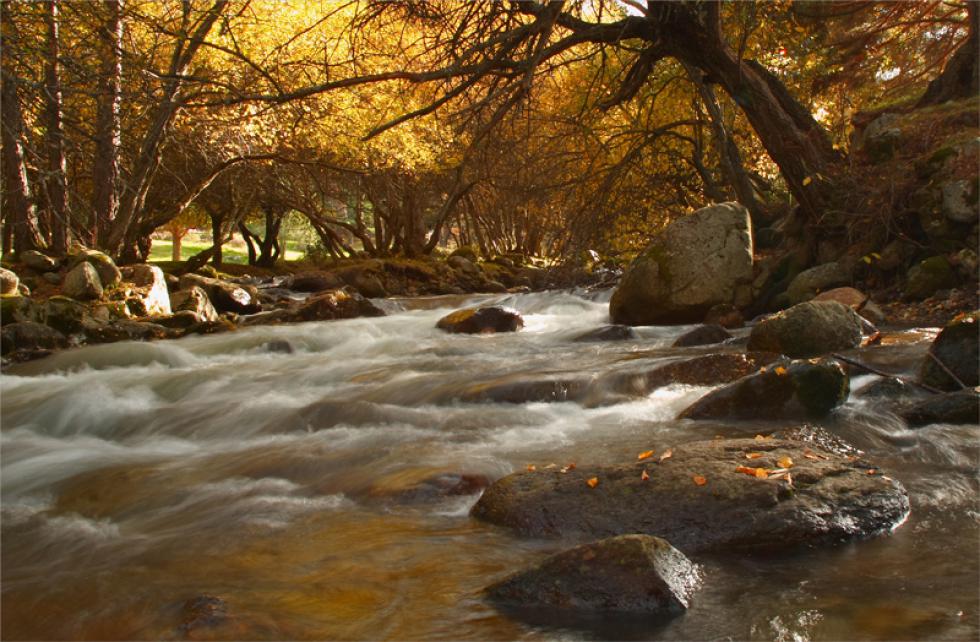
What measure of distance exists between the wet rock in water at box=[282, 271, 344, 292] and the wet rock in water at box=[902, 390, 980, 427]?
16.4 metres

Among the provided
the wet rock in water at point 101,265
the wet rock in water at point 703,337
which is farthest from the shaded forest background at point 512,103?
the wet rock in water at point 703,337

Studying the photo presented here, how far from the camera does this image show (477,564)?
3.69m

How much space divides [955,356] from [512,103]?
4325 millimetres

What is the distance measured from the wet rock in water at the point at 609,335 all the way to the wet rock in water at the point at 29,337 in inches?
280

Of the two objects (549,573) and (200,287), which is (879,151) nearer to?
(549,573)

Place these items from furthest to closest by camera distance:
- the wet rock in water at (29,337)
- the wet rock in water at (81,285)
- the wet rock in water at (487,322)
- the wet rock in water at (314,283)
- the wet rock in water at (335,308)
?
the wet rock in water at (314,283) → the wet rock in water at (335,308) → the wet rock in water at (487,322) → the wet rock in water at (81,285) → the wet rock in water at (29,337)


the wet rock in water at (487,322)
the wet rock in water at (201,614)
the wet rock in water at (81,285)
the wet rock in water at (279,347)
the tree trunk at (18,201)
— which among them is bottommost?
the wet rock in water at (279,347)

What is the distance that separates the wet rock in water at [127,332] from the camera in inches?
439

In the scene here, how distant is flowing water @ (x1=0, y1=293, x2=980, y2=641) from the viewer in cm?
312

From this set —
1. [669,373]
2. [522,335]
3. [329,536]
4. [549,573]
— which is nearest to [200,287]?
[522,335]

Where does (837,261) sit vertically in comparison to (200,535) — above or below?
above

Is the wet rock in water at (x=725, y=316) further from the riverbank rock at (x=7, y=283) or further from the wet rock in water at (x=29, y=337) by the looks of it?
the riverbank rock at (x=7, y=283)

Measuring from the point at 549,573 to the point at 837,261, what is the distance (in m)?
9.38

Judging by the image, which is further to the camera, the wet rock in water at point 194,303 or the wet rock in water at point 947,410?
the wet rock in water at point 194,303
